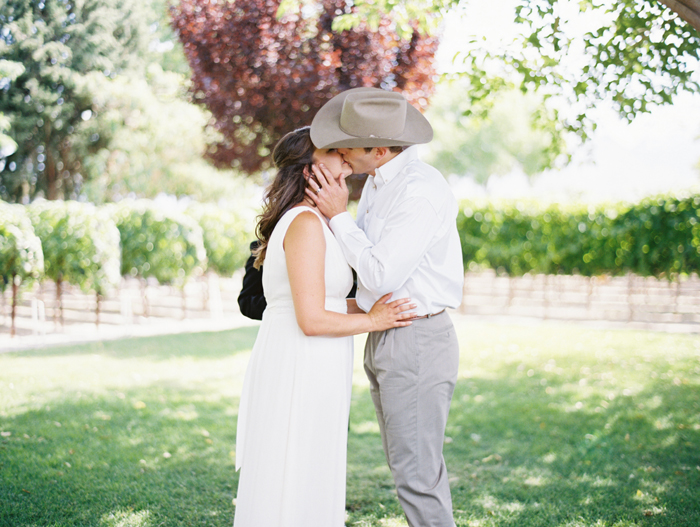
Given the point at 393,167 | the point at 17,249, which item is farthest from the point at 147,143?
the point at 393,167

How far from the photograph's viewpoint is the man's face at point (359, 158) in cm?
264

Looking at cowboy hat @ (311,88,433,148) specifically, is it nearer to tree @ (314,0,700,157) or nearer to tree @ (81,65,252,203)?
tree @ (314,0,700,157)

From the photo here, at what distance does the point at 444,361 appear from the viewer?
261 cm

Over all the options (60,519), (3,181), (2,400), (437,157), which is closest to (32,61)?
(3,181)

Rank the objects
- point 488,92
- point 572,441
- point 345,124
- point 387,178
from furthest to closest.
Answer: point 488,92, point 572,441, point 387,178, point 345,124

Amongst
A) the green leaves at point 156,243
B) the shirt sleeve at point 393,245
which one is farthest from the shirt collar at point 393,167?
the green leaves at point 156,243

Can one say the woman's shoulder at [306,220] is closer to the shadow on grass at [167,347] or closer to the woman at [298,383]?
the woman at [298,383]

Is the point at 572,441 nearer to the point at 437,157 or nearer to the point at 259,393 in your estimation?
the point at 259,393

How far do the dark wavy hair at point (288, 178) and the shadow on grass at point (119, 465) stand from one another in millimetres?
2176

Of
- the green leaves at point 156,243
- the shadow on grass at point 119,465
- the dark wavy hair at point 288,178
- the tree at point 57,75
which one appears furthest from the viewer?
the green leaves at point 156,243

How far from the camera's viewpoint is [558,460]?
488 cm

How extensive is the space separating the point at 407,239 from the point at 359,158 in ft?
1.79

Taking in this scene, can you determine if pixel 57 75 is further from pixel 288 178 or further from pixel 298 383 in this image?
pixel 298 383

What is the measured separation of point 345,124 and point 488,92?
383 cm
